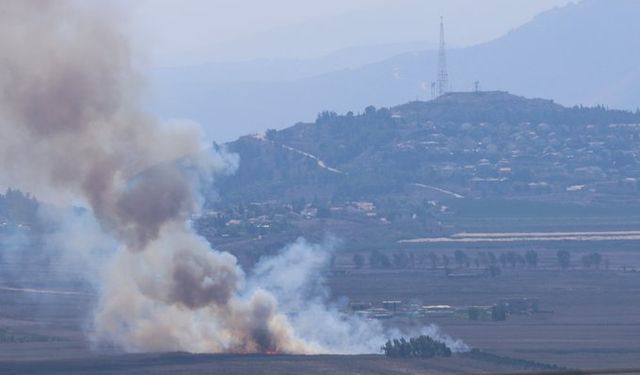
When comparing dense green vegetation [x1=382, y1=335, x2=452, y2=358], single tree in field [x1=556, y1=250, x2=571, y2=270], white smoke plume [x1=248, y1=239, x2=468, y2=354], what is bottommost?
dense green vegetation [x1=382, y1=335, x2=452, y2=358]

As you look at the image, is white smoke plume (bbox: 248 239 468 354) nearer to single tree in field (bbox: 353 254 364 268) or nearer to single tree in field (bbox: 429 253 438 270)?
single tree in field (bbox: 353 254 364 268)

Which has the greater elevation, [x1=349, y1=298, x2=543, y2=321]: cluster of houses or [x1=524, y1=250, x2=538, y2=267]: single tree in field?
[x1=524, y1=250, x2=538, y2=267]: single tree in field

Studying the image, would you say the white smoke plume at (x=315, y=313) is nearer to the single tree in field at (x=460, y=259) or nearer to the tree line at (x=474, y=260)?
the tree line at (x=474, y=260)

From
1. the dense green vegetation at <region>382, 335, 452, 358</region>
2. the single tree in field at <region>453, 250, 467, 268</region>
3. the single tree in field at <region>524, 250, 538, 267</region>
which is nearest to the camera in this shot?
the dense green vegetation at <region>382, 335, 452, 358</region>

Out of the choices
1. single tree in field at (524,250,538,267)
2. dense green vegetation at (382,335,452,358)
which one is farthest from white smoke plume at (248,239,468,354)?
single tree in field at (524,250,538,267)

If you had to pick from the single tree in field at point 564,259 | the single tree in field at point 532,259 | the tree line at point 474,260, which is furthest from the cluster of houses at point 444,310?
the single tree in field at point 532,259

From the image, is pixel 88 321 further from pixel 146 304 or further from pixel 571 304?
pixel 571 304

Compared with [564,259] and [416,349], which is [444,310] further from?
[564,259]

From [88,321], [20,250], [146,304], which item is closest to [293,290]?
[88,321]

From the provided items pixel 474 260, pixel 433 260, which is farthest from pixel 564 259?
pixel 433 260

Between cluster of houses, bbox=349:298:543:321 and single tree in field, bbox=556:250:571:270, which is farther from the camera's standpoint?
single tree in field, bbox=556:250:571:270

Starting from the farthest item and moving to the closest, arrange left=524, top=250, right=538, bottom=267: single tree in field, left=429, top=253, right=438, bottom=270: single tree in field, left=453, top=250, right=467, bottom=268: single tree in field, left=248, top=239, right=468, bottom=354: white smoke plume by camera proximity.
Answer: left=453, top=250, right=467, bottom=268: single tree in field, left=429, top=253, right=438, bottom=270: single tree in field, left=524, top=250, right=538, bottom=267: single tree in field, left=248, top=239, right=468, bottom=354: white smoke plume
